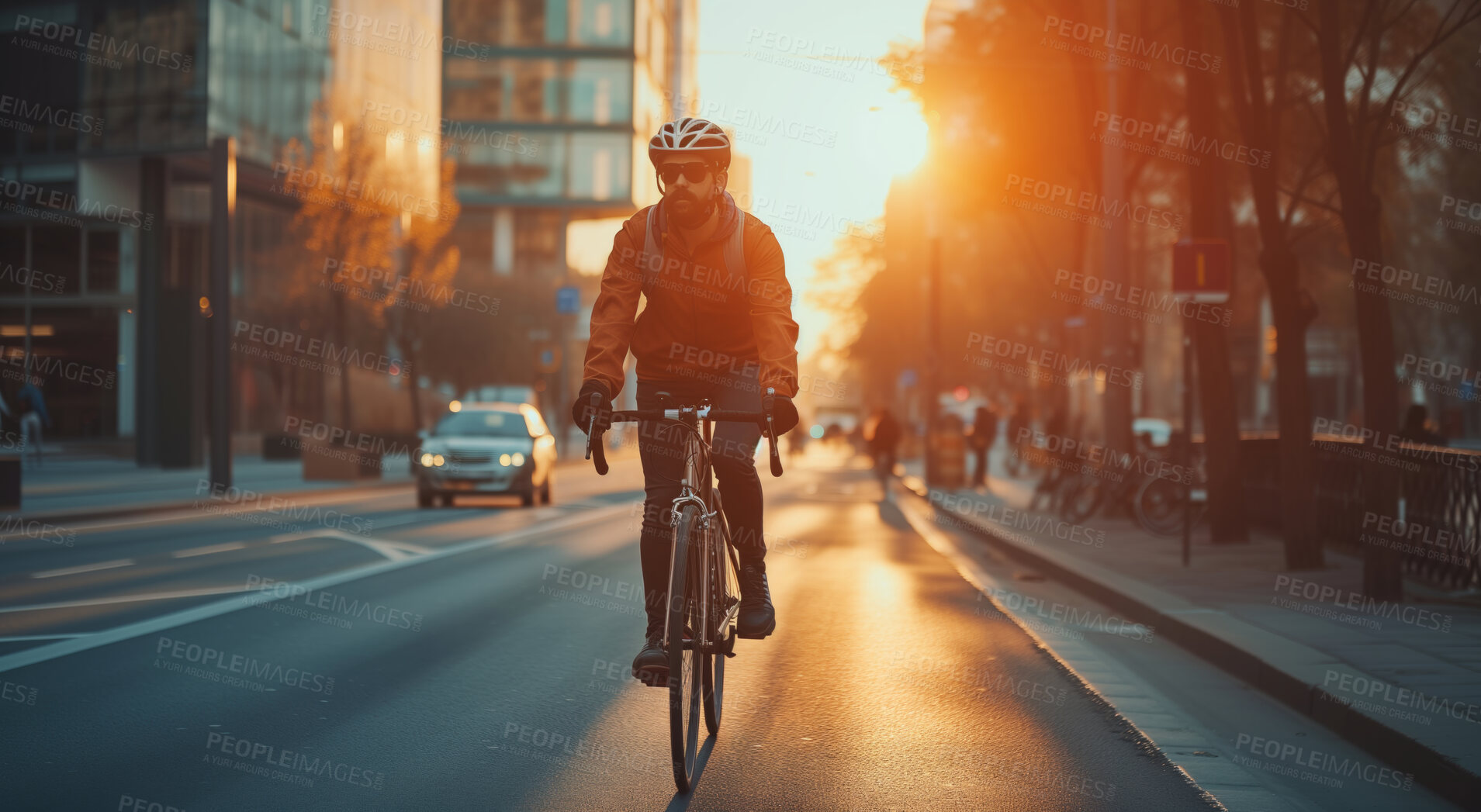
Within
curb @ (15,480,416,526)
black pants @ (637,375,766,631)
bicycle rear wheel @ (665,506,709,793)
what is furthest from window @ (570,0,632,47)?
bicycle rear wheel @ (665,506,709,793)

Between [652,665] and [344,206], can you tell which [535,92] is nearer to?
[344,206]

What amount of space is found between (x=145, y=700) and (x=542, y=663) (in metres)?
1.95

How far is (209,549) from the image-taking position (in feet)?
47.5

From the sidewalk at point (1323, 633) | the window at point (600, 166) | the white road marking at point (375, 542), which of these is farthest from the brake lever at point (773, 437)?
the window at point (600, 166)

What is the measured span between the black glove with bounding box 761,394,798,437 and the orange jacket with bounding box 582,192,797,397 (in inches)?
10.0

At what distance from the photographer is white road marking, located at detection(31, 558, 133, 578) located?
474 inches

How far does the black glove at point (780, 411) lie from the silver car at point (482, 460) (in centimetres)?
1733

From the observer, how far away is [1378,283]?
416 inches

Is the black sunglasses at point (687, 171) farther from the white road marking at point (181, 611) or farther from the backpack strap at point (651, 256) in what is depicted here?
the white road marking at point (181, 611)

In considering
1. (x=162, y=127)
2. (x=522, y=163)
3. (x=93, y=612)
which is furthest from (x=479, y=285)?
(x=93, y=612)

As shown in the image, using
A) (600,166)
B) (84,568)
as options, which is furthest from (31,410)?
(600,166)

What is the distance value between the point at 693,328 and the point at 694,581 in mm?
979

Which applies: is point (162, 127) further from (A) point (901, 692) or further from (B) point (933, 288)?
(A) point (901, 692)

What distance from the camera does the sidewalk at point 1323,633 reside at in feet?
18.9
